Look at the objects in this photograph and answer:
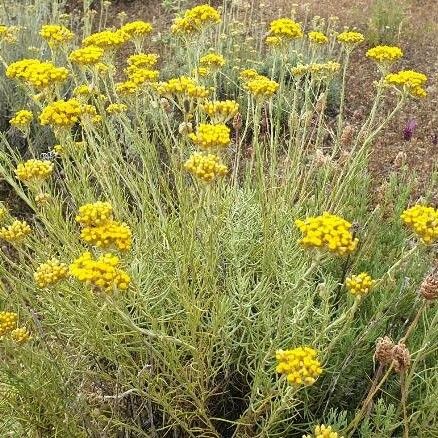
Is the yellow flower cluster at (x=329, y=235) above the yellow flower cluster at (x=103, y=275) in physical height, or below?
above

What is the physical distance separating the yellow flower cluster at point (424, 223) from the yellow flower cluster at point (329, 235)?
207mm

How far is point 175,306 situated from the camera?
2.09 meters

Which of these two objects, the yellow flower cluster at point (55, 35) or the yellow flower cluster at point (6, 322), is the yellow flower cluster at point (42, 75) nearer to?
the yellow flower cluster at point (55, 35)

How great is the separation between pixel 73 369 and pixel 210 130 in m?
0.83

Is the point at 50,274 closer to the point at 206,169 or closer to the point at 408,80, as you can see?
the point at 206,169

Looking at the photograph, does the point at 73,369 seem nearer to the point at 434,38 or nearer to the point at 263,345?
the point at 263,345

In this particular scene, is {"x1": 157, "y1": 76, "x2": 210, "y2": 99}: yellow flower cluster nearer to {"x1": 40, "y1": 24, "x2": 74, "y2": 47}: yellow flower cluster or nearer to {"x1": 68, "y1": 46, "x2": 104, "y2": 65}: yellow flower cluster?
{"x1": 68, "y1": 46, "x2": 104, "y2": 65}: yellow flower cluster

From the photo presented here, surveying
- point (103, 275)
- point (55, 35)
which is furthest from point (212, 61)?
point (103, 275)

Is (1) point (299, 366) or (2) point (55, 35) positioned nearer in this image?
(1) point (299, 366)

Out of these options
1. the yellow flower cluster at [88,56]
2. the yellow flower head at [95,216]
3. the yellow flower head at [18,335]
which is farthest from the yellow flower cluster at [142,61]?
the yellow flower head at [18,335]

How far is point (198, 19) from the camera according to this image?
224 cm

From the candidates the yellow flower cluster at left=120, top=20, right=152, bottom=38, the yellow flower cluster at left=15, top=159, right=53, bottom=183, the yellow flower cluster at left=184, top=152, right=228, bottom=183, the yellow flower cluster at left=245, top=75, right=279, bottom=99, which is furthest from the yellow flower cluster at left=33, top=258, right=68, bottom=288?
the yellow flower cluster at left=120, top=20, right=152, bottom=38

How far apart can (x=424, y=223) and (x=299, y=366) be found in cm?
49

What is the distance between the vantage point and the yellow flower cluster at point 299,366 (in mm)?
1369
